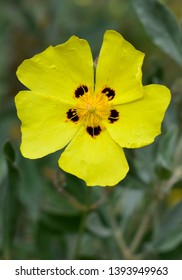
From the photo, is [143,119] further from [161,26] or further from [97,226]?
[97,226]

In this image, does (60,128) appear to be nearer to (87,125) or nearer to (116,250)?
(87,125)

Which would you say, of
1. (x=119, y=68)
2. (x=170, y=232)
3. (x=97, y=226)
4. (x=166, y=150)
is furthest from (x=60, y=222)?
(x=119, y=68)

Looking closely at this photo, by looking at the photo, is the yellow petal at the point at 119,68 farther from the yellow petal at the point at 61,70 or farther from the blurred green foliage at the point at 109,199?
the blurred green foliage at the point at 109,199

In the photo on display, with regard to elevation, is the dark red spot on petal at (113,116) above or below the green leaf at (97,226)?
above

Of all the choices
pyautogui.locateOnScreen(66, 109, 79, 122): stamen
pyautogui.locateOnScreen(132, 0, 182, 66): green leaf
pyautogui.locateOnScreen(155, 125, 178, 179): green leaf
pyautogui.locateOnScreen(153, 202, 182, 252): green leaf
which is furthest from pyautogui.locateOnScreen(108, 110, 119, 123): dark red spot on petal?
pyautogui.locateOnScreen(153, 202, 182, 252): green leaf

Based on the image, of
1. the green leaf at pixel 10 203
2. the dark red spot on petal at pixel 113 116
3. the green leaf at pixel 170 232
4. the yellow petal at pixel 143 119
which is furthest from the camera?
the green leaf at pixel 170 232

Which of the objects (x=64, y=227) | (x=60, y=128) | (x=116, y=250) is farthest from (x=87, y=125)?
(x=116, y=250)

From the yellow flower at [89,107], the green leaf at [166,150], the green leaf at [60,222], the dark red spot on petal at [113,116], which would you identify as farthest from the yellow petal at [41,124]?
the green leaf at [60,222]
